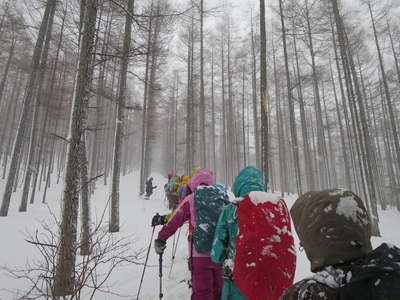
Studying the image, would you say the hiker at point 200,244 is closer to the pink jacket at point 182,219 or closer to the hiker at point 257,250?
the pink jacket at point 182,219

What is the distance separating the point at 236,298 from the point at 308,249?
1.22 m

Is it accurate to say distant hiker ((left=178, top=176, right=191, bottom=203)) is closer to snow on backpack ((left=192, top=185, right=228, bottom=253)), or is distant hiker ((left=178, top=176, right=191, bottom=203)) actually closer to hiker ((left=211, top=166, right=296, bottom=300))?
snow on backpack ((left=192, top=185, right=228, bottom=253))

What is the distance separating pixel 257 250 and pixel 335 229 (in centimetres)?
90

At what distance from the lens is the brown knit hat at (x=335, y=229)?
101cm

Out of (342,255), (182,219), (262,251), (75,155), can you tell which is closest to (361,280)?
(342,255)

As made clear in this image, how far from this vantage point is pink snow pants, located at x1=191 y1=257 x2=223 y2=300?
2562 millimetres

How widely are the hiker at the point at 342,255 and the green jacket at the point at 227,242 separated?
2.92 ft

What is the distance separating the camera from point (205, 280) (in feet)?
8.61

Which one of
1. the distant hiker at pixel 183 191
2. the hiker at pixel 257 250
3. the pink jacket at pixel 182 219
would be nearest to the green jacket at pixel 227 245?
the hiker at pixel 257 250

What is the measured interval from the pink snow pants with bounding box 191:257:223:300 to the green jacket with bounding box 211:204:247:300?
603 mm

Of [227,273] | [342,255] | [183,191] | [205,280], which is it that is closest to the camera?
[342,255]

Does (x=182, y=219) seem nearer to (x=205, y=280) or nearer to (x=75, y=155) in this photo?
(x=205, y=280)

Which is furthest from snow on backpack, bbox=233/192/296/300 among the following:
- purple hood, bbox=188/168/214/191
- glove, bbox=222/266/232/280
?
purple hood, bbox=188/168/214/191

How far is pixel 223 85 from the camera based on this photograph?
20781 mm
